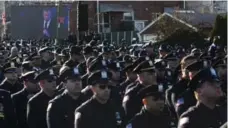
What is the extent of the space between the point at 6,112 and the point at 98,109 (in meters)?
2.44

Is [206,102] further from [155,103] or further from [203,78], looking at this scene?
[155,103]

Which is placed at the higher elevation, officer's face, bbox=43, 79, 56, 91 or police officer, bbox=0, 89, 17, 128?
officer's face, bbox=43, 79, 56, 91

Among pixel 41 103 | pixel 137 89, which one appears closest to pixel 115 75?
pixel 137 89

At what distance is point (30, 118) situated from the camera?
7969 millimetres

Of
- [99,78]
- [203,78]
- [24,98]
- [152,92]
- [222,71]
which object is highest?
[203,78]

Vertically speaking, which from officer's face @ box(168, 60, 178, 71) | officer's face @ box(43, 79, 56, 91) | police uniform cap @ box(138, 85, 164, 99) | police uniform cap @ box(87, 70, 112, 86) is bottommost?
officer's face @ box(168, 60, 178, 71)

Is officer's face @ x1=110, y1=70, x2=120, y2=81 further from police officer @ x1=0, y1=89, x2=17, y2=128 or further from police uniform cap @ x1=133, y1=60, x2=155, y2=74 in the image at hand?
police officer @ x1=0, y1=89, x2=17, y2=128

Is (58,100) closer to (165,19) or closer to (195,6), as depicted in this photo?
(165,19)

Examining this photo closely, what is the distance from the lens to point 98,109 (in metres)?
6.62

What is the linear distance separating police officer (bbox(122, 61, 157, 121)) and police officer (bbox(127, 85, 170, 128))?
115 centimetres

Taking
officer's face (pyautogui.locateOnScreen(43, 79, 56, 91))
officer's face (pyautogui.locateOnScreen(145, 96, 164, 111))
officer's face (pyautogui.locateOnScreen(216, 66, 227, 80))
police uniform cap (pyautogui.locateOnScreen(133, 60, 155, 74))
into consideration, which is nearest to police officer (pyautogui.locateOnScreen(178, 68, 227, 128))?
officer's face (pyautogui.locateOnScreen(145, 96, 164, 111))

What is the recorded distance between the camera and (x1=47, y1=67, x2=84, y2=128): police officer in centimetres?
731

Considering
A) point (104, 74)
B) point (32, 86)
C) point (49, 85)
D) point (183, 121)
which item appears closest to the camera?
point (183, 121)

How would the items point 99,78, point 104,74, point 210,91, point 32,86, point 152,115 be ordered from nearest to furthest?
point 210,91 < point 152,115 < point 99,78 < point 104,74 < point 32,86
